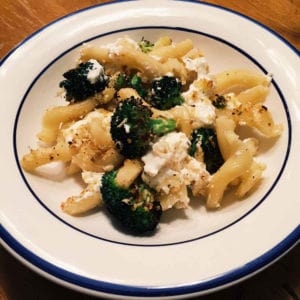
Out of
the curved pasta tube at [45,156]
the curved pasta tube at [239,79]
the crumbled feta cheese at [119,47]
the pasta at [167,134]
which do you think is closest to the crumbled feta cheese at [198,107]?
the pasta at [167,134]

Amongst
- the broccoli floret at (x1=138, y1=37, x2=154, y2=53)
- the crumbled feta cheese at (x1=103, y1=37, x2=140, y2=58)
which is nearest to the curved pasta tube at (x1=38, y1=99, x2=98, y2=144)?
the crumbled feta cheese at (x1=103, y1=37, x2=140, y2=58)

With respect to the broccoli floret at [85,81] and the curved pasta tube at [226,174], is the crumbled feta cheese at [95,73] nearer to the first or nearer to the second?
the broccoli floret at [85,81]

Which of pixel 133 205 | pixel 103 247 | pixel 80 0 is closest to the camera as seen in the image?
pixel 103 247

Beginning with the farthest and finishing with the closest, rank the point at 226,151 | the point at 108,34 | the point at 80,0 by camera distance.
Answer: the point at 80,0 < the point at 108,34 < the point at 226,151

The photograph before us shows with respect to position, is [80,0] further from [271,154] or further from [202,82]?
[271,154]

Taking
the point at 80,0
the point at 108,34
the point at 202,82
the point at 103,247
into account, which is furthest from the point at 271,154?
the point at 80,0
